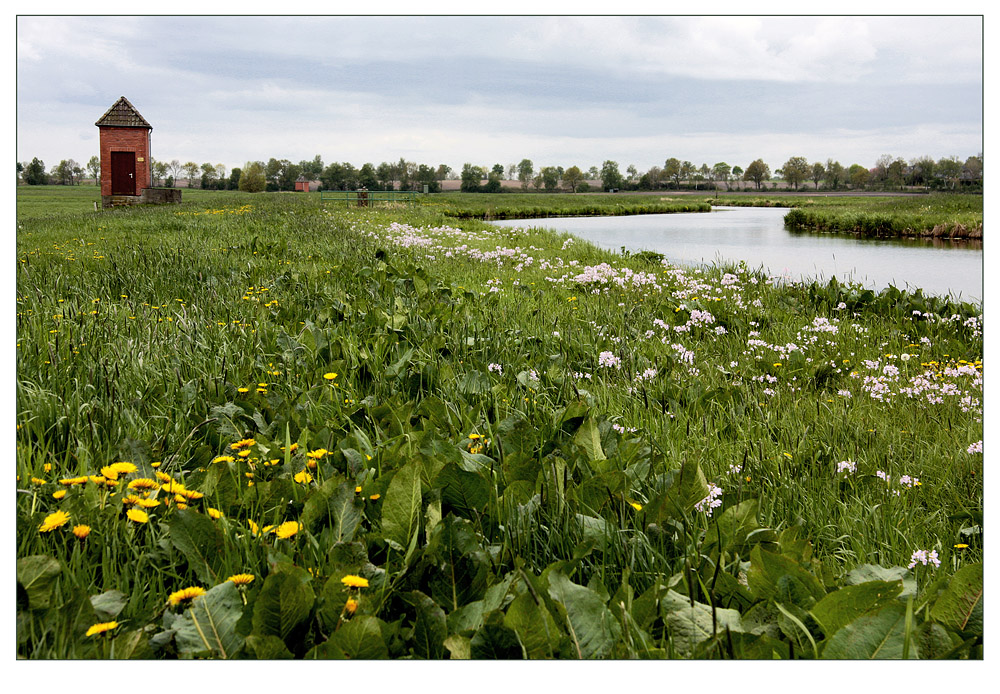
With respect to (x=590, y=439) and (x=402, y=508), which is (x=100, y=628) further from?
(x=590, y=439)

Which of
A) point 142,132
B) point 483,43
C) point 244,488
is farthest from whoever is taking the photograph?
point 142,132

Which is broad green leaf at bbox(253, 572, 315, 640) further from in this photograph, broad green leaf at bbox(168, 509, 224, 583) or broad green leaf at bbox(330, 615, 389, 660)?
broad green leaf at bbox(168, 509, 224, 583)

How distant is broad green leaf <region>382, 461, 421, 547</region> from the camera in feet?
6.22

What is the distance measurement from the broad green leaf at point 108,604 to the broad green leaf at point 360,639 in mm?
587

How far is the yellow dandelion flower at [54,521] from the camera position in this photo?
1667mm

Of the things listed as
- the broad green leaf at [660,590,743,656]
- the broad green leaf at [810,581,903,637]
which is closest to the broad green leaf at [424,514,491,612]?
the broad green leaf at [660,590,743,656]

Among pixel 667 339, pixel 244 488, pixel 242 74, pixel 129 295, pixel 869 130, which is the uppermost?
pixel 242 74

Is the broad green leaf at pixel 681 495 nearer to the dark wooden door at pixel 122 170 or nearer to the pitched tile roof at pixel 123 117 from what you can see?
the pitched tile roof at pixel 123 117

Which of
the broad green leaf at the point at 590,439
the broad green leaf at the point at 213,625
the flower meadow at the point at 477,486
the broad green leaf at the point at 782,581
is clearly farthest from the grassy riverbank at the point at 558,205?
the broad green leaf at the point at 213,625

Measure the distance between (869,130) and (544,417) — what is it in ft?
7.05

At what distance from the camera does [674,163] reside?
219 inches

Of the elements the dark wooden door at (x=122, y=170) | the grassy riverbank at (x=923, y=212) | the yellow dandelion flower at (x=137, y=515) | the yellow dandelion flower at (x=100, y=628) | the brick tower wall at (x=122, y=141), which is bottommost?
the yellow dandelion flower at (x=100, y=628)

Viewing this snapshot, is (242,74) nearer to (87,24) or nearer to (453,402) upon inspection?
(87,24)

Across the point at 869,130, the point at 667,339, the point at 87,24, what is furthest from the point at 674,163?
the point at 87,24
